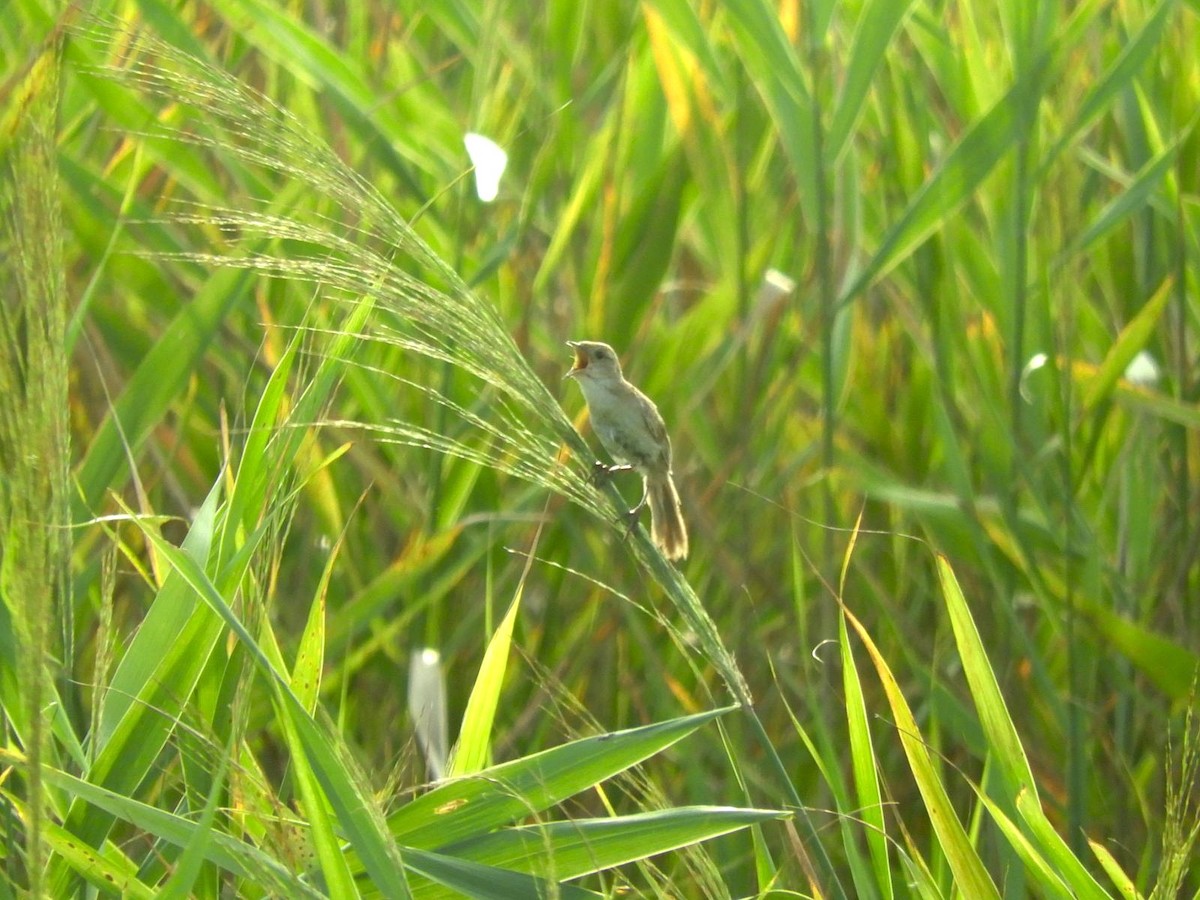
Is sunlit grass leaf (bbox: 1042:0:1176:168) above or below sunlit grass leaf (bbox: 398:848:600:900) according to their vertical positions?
above

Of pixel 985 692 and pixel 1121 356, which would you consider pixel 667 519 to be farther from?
pixel 985 692

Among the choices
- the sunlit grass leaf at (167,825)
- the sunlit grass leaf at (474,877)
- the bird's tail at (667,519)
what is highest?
the sunlit grass leaf at (167,825)

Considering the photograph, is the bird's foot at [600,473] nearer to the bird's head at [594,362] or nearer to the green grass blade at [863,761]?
the bird's head at [594,362]

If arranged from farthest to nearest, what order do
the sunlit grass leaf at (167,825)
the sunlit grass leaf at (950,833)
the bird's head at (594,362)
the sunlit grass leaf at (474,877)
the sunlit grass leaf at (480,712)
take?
1. the bird's head at (594,362)
2. the sunlit grass leaf at (480,712)
3. the sunlit grass leaf at (950,833)
4. the sunlit grass leaf at (474,877)
5. the sunlit grass leaf at (167,825)

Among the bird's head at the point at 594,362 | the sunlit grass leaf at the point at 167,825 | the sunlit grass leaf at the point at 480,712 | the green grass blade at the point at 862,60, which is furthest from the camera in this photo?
the bird's head at the point at 594,362

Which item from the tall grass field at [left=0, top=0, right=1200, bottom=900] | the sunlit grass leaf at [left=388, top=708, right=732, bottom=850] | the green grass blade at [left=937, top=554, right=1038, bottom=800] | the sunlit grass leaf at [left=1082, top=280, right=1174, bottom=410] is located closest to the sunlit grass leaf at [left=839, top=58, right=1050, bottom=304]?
the tall grass field at [left=0, top=0, right=1200, bottom=900]

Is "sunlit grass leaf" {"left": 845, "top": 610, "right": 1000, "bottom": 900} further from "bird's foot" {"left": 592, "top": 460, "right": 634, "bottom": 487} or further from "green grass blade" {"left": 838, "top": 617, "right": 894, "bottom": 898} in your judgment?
"bird's foot" {"left": 592, "top": 460, "right": 634, "bottom": 487}

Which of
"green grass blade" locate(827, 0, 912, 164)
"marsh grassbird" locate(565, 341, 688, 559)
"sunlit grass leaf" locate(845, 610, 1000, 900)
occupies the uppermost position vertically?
"green grass blade" locate(827, 0, 912, 164)

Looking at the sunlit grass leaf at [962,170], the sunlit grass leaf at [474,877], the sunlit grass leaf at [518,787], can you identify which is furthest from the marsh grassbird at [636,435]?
the sunlit grass leaf at [474,877]

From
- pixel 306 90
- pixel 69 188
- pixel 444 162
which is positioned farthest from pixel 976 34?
pixel 69 188
